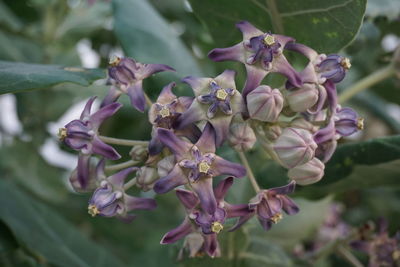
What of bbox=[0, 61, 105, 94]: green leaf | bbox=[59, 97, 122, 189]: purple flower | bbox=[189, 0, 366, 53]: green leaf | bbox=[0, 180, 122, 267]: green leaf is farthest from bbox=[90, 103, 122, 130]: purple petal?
bbox=[0, 180, 122, 267]: green leaf

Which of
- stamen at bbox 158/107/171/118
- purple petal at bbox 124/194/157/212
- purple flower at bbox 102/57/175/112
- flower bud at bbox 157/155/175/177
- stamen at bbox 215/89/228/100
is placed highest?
stamen at bbox 215/89/228/100

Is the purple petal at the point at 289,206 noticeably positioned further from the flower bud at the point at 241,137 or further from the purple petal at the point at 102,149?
the purple petal at the point at 102,149

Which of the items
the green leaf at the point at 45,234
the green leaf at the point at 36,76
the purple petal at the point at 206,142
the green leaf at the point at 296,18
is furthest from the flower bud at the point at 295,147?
the green leaf at the point at 45,234

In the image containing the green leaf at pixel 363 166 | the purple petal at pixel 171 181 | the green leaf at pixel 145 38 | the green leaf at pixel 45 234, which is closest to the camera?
the purple petal at pixel 171 181

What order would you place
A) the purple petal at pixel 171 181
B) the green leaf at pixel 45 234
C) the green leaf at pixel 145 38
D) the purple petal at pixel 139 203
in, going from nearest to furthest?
the purple petal at pixel 171 181 → the purple petal at pixel 139 203 → the green leaf at pixel 145 38 → the green leaf at pixel 45 234

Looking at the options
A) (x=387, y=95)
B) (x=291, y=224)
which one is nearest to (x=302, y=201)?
(x=291, y=224)

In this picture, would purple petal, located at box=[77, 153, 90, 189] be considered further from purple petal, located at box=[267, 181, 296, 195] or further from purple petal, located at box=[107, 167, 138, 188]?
purple petal, located at box=[267, 181, 296, 195]
